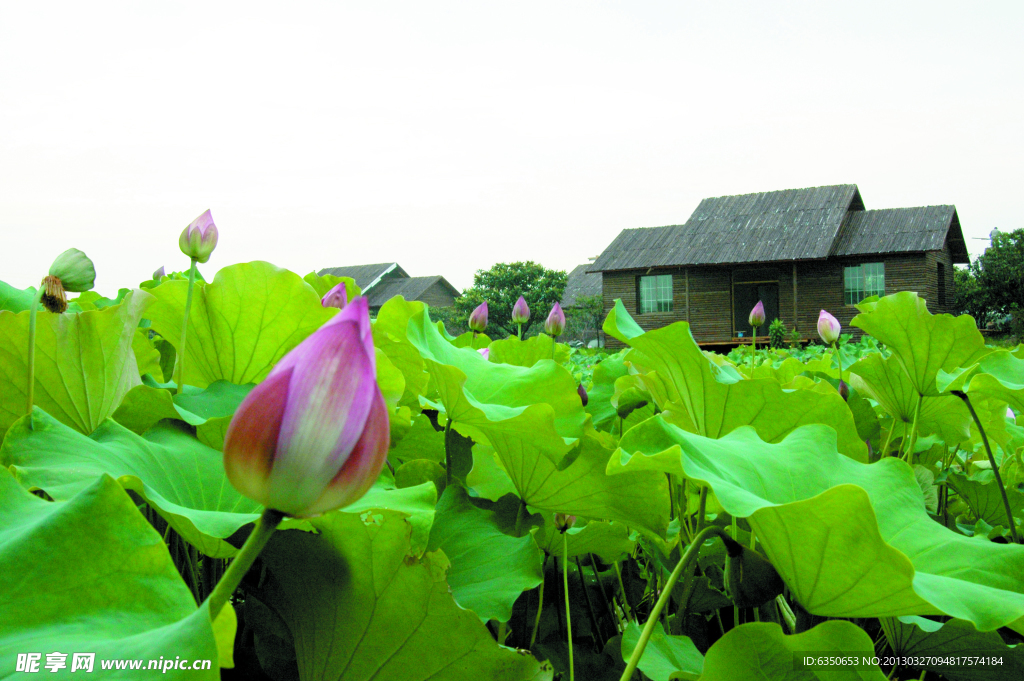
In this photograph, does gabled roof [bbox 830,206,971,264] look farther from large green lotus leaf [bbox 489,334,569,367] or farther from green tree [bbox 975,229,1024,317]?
large green lotus leaf [bbox 489,334,569,367]

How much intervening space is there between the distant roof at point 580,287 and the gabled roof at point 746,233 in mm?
6697

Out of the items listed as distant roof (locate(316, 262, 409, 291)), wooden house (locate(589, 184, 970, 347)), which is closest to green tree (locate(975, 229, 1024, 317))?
wooden house (locate(589, 184, 970, 347))

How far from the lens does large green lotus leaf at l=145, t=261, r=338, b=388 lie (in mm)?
715

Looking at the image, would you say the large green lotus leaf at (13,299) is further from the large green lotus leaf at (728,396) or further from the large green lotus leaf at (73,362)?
the large green lotus leaf at (728,396)

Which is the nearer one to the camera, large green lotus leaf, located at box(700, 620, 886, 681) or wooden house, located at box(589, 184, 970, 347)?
large green lotus leaf, located at box(700, 620, 886, 681)

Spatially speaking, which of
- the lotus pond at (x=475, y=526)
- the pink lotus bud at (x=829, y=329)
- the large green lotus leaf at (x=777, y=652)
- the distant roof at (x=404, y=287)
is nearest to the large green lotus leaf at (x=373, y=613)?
the lotus pond at (x=475, y=526)

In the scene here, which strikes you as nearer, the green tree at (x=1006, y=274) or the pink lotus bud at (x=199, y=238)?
the pink lotus bud at (x=199, y=238)

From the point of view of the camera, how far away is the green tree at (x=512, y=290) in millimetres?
26781

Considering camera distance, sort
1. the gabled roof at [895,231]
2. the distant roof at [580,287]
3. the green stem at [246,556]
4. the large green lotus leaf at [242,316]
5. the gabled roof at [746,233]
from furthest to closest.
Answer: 1. the distant roof at [580,287]
2. the gabled roof at [746,233]
3. the gabled roof at [895,231]
4. the large green lotus leaf at [242,316]
5. the green stem at [246,556]

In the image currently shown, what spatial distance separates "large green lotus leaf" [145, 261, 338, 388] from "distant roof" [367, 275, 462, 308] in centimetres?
2672

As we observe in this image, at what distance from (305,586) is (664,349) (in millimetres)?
393

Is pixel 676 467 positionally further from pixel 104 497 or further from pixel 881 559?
pixel 104 497

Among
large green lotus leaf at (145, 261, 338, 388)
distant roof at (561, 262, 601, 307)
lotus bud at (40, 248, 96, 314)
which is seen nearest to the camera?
lotus bud at (40, 248, 96, 314)

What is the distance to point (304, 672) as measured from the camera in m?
0.41
